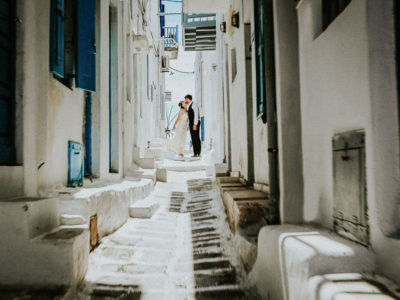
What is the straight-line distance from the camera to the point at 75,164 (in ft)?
11.8

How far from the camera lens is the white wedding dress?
12.0m

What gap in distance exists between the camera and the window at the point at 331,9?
177 cm

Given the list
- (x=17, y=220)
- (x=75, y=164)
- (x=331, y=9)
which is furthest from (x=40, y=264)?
(x=331, y=9)

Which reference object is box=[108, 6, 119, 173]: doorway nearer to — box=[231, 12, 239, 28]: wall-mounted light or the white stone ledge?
box=[231, 12, 239, 28]: wall-mounted light

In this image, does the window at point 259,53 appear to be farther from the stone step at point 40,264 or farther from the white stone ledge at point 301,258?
the stone step at point 40,264

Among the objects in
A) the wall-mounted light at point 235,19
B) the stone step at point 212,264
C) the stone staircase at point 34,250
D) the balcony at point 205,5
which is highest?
the balcony at point 205,5

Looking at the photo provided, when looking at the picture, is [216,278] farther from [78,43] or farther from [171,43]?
[171,43]

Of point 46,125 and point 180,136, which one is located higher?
point 180,136

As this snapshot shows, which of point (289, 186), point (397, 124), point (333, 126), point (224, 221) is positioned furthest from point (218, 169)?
point (397, 124)

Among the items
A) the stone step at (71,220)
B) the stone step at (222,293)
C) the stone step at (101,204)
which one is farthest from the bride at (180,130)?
the stone step at (222,293)

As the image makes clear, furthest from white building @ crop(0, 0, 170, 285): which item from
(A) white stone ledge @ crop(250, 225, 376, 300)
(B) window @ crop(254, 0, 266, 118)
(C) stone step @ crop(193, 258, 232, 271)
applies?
(B) window @ crop(254, 0, 266, 118)

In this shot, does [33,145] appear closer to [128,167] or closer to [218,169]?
[128,167]

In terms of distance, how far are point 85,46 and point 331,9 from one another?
3.06 m

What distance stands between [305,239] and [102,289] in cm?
158
